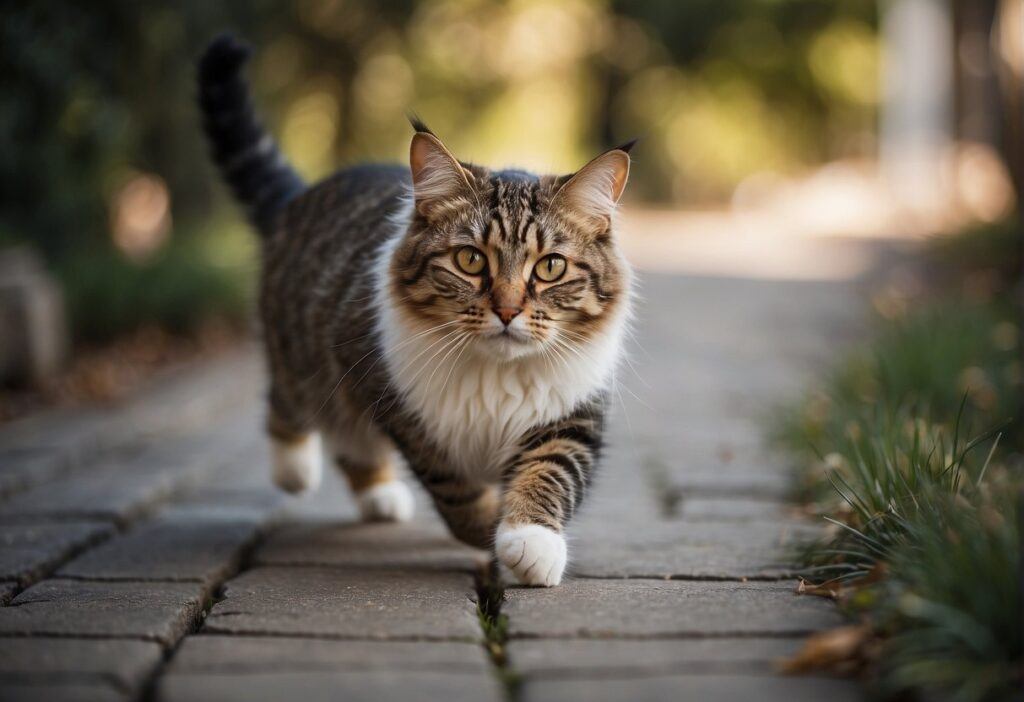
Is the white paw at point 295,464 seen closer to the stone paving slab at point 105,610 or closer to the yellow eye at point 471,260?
the stone paving slab at point 105,610

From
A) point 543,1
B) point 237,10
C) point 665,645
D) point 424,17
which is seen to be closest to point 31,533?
point 665,645

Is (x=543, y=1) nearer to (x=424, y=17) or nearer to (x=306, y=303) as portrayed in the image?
(x=424, y=17)

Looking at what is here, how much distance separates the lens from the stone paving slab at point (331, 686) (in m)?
1.75

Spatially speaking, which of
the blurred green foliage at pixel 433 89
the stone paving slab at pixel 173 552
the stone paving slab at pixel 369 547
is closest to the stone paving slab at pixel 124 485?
the stone paving slab at pixel 173 552

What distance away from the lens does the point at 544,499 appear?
8.46ft

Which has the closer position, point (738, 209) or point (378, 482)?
point (378, 482)

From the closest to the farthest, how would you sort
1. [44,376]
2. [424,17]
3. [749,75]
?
[44,376] < [424,17] < [749,75]

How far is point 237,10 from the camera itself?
28.4 feet

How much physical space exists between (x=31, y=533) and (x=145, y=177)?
7315 mm

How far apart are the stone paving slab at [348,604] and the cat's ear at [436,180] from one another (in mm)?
974

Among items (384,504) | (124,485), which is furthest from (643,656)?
(124,485)

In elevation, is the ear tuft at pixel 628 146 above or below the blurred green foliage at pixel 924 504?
above

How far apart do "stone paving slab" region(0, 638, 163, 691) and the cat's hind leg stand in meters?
1.33

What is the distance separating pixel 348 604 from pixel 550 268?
3.22ft
